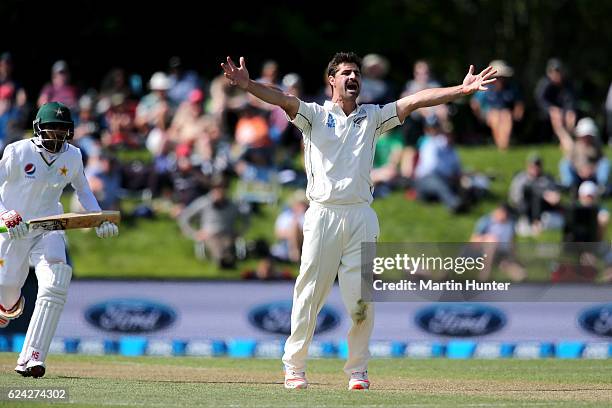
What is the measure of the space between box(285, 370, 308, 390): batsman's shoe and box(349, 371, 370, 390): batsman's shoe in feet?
1.18

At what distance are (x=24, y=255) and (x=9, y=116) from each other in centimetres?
1049

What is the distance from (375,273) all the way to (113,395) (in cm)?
238

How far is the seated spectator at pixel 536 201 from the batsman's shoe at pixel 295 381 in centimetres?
983

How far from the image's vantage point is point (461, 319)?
15977mm

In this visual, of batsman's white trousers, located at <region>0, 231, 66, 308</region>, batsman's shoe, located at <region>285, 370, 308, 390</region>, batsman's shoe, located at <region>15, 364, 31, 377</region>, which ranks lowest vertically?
batsman's shoe, located at <region>285, 370, 308, 390</region>

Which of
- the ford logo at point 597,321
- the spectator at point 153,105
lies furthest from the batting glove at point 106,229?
the spectator at point 153,105

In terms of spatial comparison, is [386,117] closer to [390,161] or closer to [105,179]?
[105,179]

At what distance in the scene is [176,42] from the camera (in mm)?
28203

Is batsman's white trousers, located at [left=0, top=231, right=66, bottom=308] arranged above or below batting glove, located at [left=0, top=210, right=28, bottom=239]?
below

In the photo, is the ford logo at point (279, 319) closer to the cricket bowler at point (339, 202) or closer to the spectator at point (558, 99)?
the cricket bowler at point (339, 202)

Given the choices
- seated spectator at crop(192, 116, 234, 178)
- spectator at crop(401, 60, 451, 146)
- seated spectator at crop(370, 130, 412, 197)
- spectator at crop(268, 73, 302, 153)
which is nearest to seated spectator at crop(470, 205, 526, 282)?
seated spectator at crop(370, 130, 412, 197)

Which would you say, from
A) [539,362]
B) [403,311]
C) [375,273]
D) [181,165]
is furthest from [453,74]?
[375,273]

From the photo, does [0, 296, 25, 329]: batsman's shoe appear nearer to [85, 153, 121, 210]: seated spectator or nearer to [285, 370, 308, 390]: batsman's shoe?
[285, 370, 308, 390]: batsman's shoe

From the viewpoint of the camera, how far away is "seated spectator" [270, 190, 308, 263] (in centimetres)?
1838
